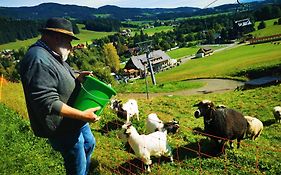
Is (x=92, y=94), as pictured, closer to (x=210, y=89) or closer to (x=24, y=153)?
(x=24, y=153)

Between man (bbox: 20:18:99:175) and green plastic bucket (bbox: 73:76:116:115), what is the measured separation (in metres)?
0.12

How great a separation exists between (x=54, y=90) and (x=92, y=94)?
64cm

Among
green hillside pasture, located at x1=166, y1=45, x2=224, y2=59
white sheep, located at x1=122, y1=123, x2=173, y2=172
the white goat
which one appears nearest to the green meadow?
white sheep, located at x1=122, y1=123, x2=173, y2=172

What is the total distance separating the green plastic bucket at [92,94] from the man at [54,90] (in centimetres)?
12

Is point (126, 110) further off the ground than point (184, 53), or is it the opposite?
point (126, 110)

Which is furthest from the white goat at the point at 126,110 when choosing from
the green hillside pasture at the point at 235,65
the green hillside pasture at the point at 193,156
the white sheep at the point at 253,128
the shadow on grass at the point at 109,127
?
the green hillside pasture at the point at 235,65

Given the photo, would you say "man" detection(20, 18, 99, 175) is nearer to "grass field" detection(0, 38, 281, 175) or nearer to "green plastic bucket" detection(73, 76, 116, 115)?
"green plastic bucket" detection(73, 76, 116, 115)

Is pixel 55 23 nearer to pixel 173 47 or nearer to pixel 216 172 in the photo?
pixel 216 172

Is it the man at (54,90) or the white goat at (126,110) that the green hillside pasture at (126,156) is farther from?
the man at (54,90)

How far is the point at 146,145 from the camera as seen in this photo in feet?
30.4

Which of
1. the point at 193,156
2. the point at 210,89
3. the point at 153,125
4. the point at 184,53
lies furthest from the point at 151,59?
the point at 193,156

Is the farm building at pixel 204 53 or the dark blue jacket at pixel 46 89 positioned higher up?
the dark blue jacket at pixel 46 89

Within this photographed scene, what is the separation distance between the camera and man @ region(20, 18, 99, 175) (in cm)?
407

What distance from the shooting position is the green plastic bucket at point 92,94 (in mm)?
4660
